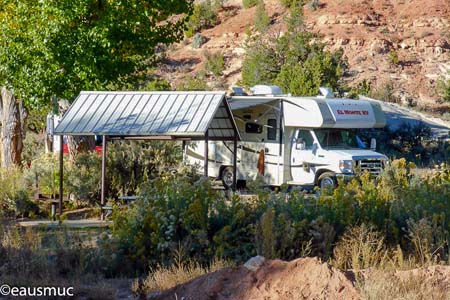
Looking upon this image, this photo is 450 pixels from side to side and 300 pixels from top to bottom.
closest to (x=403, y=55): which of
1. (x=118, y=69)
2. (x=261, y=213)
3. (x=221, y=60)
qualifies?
(x=221, y=60)

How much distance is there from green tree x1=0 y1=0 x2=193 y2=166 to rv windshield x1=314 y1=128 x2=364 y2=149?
5622 mm

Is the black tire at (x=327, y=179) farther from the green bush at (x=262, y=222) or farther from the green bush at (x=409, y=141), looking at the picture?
the green bush at (x=409, y=141)

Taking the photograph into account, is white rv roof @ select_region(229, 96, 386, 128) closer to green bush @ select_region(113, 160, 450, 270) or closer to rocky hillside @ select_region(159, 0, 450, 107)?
green bush @ select_region(113, 160, 450, 270)

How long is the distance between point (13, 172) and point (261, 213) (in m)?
10.6

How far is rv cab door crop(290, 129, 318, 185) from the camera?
886 inches

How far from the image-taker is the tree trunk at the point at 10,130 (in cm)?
2302

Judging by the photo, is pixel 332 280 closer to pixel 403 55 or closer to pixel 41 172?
pixel 41 172

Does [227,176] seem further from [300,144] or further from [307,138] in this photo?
[307,138]

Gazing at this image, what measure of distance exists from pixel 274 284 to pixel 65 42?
43.8 ft

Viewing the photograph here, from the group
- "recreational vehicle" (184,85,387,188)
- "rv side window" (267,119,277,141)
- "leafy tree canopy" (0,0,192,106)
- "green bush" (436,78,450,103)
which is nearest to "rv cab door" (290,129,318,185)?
"recreational vehicle" (184,85,387,188)

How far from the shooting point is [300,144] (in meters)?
22.7

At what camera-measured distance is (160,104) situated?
17594 millimetres

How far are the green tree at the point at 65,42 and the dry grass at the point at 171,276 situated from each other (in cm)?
1115

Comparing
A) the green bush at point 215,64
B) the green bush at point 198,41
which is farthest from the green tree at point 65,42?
the green bush at point 198,41
